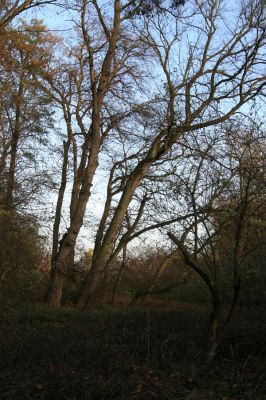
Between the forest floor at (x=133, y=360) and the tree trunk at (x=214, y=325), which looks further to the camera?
the tree trunk at (x=214, y=325)

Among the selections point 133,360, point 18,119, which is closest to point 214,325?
point 133,360

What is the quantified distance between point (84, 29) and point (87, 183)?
219 inches

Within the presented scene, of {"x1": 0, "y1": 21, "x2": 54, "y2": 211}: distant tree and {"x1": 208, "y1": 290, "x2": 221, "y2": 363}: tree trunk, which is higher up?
{"x1": 0, "y1": 21, "x2": 54, "y2": 211}: distant tree

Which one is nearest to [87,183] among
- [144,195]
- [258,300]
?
[144,195]

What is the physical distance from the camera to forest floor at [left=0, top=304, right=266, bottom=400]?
21.1 ft

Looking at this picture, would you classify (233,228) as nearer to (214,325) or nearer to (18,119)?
(214,325)

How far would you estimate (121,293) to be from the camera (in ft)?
68.7

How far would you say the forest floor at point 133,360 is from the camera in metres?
6.44

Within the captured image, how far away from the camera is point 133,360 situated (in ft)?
25.7

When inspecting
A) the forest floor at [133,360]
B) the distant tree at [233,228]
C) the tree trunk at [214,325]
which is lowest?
the forest floor at [133,360]

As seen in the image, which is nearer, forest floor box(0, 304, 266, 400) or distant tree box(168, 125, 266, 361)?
forest floor box(0, 304, 266, 400)

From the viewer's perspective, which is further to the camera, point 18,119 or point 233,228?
point 18,119

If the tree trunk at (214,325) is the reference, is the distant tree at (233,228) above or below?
above

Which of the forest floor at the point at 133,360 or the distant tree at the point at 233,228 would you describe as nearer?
the forest floor at the point at 133,360
